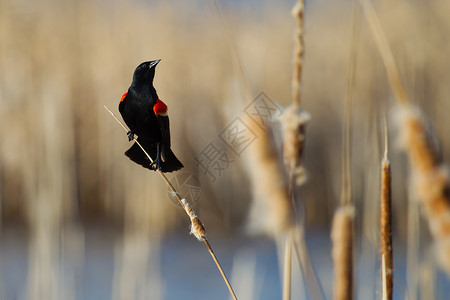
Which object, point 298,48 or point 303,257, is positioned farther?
point 303,257

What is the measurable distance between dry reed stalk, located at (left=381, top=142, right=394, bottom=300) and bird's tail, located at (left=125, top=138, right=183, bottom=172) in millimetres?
362

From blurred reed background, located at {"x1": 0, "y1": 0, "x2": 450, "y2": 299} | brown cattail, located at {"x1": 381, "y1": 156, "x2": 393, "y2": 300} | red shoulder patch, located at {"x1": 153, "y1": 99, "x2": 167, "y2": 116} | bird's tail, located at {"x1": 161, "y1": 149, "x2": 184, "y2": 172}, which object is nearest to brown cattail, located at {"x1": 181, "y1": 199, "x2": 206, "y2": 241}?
bird's tail, located at {"x1": 161, "y1": 149, "x2": 184, "y2": 172}

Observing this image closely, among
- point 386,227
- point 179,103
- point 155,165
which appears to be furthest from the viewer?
point 179,103

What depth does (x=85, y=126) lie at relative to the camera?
4.63m

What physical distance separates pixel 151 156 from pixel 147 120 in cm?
7

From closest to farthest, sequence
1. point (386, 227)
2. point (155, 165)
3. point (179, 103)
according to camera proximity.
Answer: point (155, 165)
point (386, 227)
point (179, 103)

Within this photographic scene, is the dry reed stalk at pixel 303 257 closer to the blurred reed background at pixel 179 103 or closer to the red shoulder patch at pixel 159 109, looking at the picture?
the red shoulder patch at pixel 159 109

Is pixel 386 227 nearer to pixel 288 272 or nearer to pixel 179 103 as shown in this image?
pixel 288 272

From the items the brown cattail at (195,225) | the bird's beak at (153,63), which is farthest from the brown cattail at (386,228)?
the bird's beak at (153,63)

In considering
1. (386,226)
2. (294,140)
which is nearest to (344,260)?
(386,226)

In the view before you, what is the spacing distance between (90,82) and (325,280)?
8.17ft

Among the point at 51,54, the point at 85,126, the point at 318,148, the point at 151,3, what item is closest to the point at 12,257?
the point at 85,126

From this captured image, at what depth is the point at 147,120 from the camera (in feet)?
3.01

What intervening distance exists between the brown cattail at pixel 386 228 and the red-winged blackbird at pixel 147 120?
1.19ft
